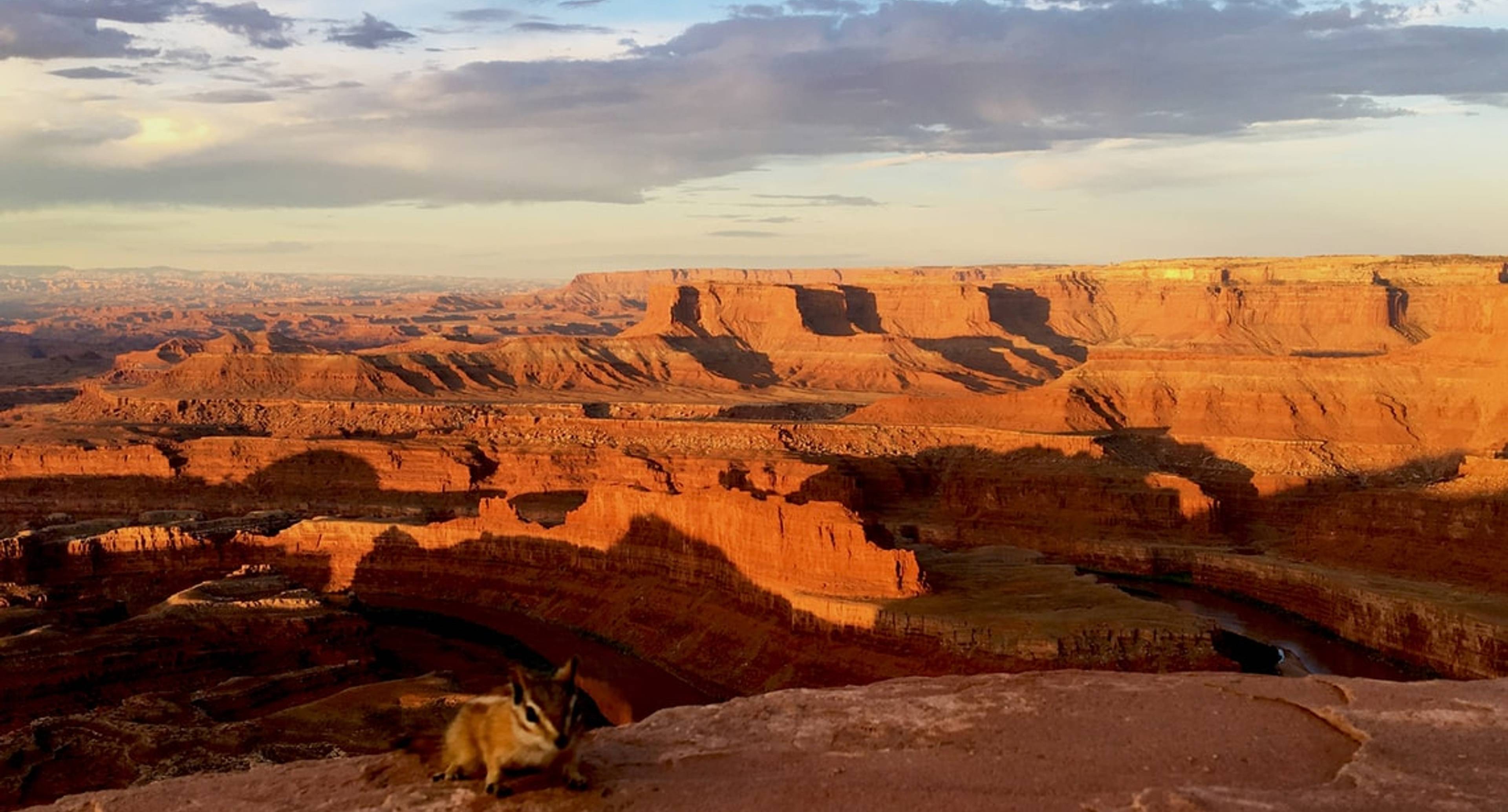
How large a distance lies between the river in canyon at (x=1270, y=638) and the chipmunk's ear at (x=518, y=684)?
33.9 meters

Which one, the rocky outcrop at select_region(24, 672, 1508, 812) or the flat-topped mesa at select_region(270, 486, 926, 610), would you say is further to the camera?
the flat-topped mesa at select_region(270, 486, 926, 610)

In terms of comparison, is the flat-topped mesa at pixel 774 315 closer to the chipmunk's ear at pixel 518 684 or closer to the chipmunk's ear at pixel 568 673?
the chipmunk's ear at pixel 568 673

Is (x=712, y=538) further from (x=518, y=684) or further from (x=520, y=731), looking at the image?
Answer: (x=518, y=684)

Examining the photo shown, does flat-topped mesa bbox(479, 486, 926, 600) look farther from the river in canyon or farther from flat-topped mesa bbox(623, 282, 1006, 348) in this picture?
flat-topped mesa bbox(623, 282, 1006, 348)

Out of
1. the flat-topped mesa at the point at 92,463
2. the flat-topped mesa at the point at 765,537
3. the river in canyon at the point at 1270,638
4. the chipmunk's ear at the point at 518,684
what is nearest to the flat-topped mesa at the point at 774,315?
the flat-topped mesa at the point at 92,463

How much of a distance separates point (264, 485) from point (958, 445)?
49.0m

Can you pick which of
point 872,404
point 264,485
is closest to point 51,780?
point 264,485

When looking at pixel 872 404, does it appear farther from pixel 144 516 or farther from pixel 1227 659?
pixel 1227 659

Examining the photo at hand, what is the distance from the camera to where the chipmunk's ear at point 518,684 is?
31.1 ft

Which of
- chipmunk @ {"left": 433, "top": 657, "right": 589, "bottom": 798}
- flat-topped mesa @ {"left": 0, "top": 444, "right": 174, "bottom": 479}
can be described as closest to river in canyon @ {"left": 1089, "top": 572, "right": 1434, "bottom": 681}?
chipmunk @ {"left": 433, "top": 657, "right": 589, "bottom": 798}

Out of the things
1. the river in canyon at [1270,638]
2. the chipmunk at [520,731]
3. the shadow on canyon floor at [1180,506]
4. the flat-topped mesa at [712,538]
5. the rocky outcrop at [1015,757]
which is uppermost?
the chipmunk at [520,731]

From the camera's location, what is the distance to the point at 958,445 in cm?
9112

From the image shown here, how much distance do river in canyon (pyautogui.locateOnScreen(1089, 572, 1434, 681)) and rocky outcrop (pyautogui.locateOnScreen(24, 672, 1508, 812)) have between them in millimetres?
28235

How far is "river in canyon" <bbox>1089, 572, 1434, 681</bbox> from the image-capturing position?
145ft
